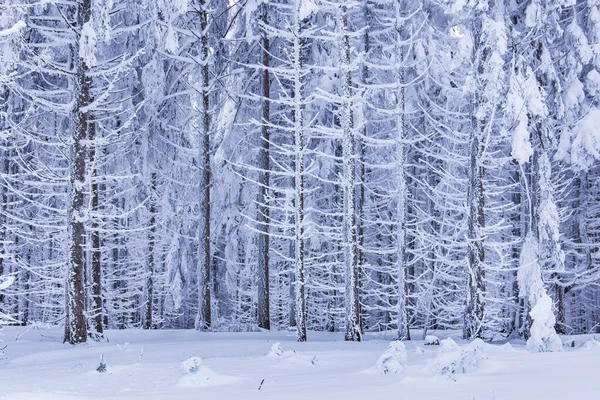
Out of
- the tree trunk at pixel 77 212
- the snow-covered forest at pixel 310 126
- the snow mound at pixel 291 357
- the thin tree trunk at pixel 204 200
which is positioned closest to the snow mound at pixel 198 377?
the snow mound at pixel 291 357

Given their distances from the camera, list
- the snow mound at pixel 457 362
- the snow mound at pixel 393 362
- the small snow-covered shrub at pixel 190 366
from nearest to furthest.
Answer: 1. the snow mound at pixel 457 362
2. the snow mound at pixel 393 362
3. the small snow-covered shrub at pixel 190 366

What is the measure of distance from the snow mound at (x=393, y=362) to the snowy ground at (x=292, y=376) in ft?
0.45

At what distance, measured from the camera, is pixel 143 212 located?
26734mm

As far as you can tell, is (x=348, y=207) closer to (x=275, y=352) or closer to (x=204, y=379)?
(x=275, y=352)

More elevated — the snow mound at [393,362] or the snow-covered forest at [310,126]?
the snow-covered forest at [310,126]

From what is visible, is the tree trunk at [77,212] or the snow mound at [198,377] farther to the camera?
the tree trunk at [77,212]

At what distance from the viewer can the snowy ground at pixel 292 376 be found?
635cm

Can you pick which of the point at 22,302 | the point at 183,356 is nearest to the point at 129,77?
the point at 183,356

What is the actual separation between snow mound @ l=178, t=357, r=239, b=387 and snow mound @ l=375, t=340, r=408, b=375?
211 cm

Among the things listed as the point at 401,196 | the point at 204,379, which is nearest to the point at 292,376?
the point at 204,379

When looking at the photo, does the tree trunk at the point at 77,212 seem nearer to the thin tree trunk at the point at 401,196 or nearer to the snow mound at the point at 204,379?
the snow mound at the point at 204,379

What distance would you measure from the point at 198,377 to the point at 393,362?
9.14ft

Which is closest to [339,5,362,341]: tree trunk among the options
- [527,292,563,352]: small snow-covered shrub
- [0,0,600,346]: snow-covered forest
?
[0,0,600,346]: snow-covered forest

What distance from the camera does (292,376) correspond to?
27.9ft
